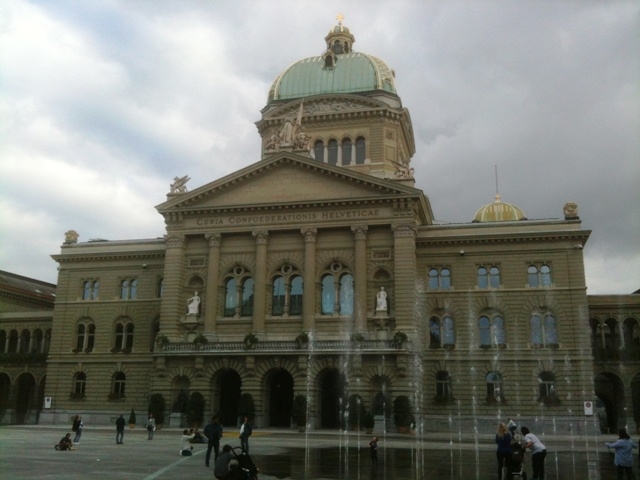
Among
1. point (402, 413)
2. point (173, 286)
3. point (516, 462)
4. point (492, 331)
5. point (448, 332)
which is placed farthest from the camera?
point (173, 286)

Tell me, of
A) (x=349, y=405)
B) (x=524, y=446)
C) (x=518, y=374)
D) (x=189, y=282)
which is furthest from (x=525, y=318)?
(x=524, y=446)

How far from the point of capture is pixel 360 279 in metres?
52.9

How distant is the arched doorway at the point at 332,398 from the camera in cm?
5153

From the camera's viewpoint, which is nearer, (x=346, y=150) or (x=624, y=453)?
(x=624, y=453)

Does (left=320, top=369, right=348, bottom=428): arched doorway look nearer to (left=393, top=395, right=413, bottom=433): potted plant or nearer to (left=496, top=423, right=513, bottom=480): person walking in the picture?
(left=393, top=395, right=413, bottom=433): potted plant

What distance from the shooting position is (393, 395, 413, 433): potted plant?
1861 inches

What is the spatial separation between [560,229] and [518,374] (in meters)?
12.1

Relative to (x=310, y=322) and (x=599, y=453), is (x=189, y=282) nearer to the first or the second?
(x=310, y=322)

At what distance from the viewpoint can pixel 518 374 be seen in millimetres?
53125

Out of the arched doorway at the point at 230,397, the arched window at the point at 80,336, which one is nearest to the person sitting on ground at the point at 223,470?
the arched doorway at the point at 230,397

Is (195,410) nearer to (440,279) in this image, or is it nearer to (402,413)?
(402,413)

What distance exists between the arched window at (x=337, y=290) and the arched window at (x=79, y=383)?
2422 cm

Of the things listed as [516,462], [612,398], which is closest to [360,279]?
[612,398]

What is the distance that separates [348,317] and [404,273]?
217 inches
